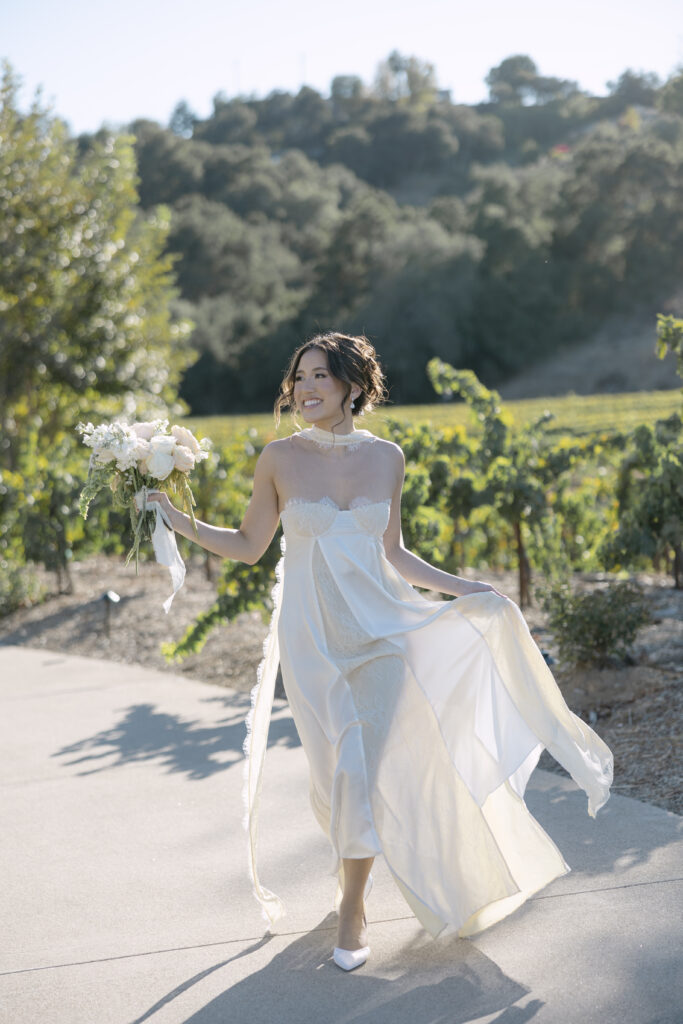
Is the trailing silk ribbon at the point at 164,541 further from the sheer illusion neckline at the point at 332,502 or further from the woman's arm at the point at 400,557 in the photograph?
the woman's arm at the point at 400,557

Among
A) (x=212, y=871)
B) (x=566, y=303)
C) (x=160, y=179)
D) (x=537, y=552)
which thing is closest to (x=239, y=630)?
(x=537, y=552)

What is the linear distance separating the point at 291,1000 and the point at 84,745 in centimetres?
320

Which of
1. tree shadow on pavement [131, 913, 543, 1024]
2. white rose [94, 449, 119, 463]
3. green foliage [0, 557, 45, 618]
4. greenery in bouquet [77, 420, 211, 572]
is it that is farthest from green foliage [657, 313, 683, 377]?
green foliage [0, 557, 45, 618]

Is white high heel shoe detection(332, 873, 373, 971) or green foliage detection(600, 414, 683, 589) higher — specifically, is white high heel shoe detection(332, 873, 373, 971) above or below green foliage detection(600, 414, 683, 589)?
below

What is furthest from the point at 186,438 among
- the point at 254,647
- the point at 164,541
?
the point at 254,647

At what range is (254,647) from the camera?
7.98m

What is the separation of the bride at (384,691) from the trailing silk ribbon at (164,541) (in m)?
0.04

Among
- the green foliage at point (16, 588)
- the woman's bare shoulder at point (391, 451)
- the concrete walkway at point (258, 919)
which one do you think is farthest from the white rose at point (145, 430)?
the green foliage at point (16, 588)

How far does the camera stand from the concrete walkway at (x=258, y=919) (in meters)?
2.95

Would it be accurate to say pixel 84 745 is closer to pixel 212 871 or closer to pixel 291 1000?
pixel 212 871

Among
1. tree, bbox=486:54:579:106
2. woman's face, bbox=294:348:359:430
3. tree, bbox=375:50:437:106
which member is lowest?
woman's face, bbox=294:348:359:430

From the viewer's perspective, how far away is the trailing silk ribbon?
360 cm

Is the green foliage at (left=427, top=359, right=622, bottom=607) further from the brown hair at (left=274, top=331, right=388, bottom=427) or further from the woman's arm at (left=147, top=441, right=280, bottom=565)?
the woman's arm at (left=147, top=441, right=280, bottom=565)

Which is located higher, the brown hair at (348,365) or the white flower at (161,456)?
the brown hair at (348,365)
